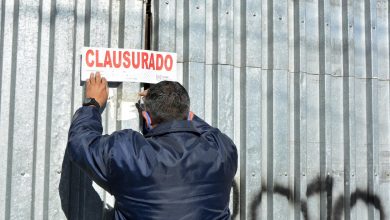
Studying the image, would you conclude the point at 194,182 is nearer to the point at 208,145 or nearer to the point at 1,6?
the point at 208,145

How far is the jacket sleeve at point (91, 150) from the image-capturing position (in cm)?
286

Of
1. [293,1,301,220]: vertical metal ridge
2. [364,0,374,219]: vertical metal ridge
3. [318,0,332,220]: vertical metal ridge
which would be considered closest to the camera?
[293,1,301,220]: vertical metal ridge

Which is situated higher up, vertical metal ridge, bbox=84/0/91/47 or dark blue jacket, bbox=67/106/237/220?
vertical metal ridge, bbox=84/0/91/47

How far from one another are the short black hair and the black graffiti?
3.70ft

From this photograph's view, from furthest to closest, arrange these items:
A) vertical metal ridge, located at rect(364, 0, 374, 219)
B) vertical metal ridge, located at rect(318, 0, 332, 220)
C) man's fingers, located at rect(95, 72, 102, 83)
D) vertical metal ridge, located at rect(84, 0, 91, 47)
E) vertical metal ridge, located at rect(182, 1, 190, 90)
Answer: vertical metal ridge, located at rect(364, 0, 374, 219) < vertical metal ridge, located at rect(318, 0, 332, 220) < vertical metal ridge, located at rect(182, 1, 190, 90) < vertical metal ridge, located at rect(84, 0, 91, 47) < man's fingers, located at rect(95, 72, 102, 83)

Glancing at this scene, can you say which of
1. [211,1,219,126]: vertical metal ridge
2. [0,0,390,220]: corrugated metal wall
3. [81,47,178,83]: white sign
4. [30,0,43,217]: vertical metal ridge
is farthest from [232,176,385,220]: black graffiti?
[30,0,43,217]: vertical metal ridge

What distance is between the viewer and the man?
2793 millimetres

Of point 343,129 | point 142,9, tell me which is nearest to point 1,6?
point 142,9

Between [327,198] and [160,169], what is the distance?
6.45 ft

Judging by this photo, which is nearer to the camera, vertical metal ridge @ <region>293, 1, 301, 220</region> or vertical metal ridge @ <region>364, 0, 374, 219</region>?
vertical metal ridge @ <region>293, 1, 301, 220</region>

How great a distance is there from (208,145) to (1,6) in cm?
162

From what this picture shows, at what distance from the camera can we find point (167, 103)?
9.95 ft

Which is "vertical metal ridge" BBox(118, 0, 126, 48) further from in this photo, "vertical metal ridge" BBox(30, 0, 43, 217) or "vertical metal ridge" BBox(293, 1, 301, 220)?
"vertical metal ridge" BBox(293, 1, 301, 220)

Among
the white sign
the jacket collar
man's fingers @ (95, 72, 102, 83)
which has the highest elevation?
the white sign
